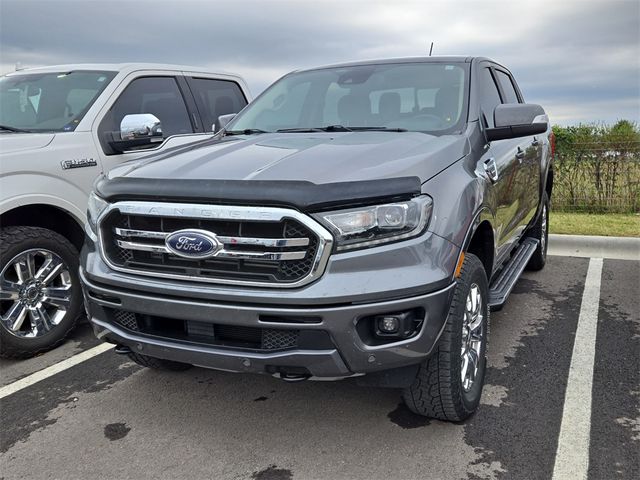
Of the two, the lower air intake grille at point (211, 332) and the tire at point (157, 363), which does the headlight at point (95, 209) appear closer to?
the lower air intake grille at point (211, 332)

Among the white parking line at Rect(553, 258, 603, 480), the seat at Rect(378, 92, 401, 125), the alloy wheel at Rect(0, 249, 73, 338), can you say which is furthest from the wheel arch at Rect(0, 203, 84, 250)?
the white parking line at Rect(553, 258, 603, 480)

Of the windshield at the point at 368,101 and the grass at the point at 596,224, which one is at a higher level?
the windshield at the point at 368,101

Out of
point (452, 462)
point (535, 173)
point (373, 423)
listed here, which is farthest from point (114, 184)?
point (535, 173)

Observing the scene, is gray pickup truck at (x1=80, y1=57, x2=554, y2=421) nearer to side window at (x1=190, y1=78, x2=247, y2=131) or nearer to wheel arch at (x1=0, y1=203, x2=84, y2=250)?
wheel arch at (x1=0, y1=203, x2=84, y2=250)

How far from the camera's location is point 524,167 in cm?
458

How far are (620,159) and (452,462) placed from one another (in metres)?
7.76

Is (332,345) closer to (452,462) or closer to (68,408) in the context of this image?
(452,462)

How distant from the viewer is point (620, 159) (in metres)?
9.02

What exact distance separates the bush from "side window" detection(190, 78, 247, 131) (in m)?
5.49

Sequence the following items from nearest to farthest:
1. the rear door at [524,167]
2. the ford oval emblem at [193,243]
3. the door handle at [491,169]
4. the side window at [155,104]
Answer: the ford oval emblem at [193,243] < the door handle at [491,169] < the rear door at [524,167] < the side window at [155,104]

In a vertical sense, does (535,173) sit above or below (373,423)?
above

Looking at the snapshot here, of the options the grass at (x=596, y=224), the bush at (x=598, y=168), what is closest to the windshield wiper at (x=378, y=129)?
the grass at (x=596, y=224)

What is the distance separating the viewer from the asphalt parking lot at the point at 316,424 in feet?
8.89

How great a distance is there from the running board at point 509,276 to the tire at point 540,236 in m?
0.10
